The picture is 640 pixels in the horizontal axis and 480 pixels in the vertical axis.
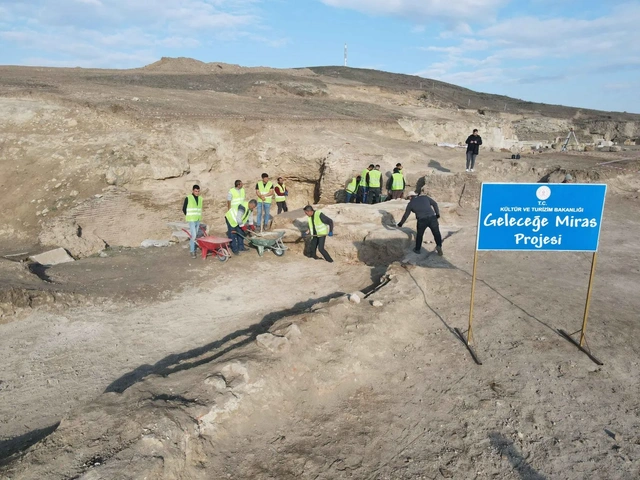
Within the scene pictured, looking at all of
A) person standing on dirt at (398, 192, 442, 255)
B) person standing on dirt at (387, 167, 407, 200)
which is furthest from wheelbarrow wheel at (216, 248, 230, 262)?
person standing on dirt at (387, 167, 407, 200)

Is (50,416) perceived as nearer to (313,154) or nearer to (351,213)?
(351,213)

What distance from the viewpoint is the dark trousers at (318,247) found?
33.7ft

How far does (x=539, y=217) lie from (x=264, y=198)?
8.47 meters

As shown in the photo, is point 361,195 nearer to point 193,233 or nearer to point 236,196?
point 236,196

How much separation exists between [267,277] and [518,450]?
251 inches

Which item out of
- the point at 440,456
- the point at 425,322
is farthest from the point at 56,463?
the point at 425,322

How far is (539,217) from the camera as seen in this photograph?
533 cm

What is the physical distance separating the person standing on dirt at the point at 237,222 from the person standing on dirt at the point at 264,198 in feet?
3.85

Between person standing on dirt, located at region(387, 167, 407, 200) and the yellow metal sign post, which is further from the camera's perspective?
person standing on dirt, located at region(387, 167, 407, 200)

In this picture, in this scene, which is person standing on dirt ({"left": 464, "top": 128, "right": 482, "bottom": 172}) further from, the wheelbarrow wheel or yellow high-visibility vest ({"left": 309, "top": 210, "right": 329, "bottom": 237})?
the wheelbarrow wheel

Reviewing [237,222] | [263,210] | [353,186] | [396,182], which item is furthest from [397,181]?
[237,222]

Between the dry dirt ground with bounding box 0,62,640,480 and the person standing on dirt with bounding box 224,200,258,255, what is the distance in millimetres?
400

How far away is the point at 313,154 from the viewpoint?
646 inches

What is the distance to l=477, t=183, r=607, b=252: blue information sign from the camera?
528 cm
